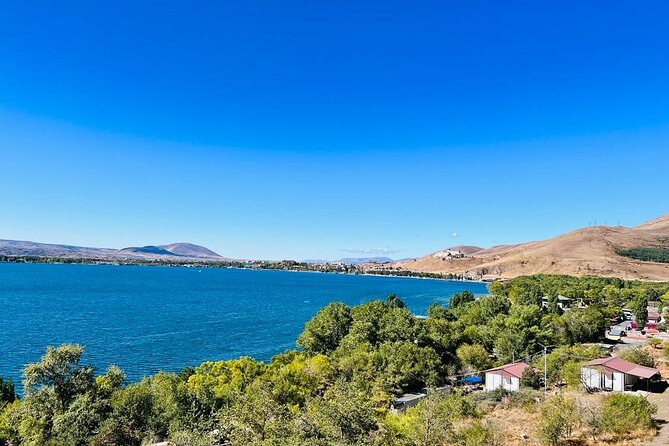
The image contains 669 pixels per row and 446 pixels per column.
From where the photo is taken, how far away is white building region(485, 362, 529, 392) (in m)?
42.8

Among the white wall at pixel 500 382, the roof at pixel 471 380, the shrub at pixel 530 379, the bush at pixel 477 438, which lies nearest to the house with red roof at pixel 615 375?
the shrub at pixel 530 379

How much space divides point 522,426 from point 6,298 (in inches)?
5343

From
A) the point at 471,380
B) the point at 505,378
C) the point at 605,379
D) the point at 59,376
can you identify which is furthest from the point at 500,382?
the point at 59,376

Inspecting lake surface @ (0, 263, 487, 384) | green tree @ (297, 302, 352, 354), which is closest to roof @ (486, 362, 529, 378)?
green tree @ (297, 302, 352, 354)

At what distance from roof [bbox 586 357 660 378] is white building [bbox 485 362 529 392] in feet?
20.7

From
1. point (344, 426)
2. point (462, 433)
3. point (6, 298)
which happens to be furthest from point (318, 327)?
point (6, 298)

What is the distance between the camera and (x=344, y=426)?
62.7 ft

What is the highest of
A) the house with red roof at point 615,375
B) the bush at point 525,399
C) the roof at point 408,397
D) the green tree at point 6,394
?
the house with red roof at point 615,375

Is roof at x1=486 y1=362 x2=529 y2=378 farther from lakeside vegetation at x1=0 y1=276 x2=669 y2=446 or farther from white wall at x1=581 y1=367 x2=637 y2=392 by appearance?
white wall at x1=581 y1=367 x2=637 y2=392

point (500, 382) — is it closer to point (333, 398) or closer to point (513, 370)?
point (513, 370)

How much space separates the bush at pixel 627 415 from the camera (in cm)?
2769

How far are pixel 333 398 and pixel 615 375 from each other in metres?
29.4

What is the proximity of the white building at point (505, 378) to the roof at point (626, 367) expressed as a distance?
6.30 metres

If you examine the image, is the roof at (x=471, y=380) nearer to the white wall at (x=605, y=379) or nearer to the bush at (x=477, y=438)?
the white wall at (x=605, y=379)
